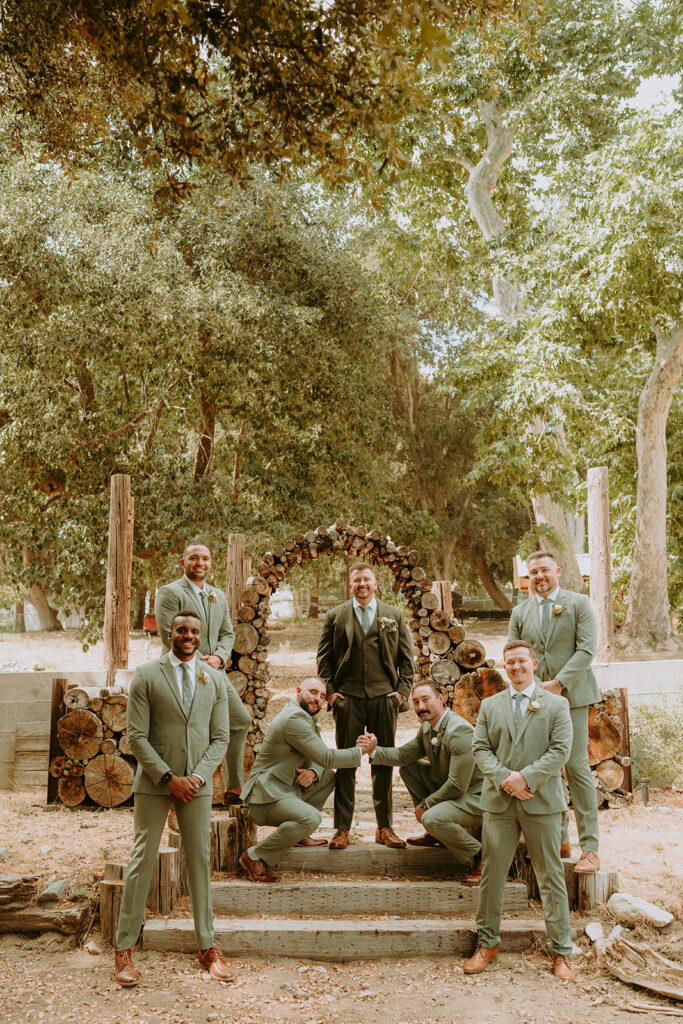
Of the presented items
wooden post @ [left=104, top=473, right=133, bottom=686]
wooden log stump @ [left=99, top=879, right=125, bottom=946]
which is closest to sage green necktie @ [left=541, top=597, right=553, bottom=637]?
wooden log stump @ [left=99, top=879, right=125, bottom=946]

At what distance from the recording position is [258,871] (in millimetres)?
5078

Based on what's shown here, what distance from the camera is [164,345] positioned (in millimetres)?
11906

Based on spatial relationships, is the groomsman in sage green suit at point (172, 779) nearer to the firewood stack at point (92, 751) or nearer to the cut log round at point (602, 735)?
the firewood stack at point (92, 751)

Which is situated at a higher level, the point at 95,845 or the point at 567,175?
the point at 567,175

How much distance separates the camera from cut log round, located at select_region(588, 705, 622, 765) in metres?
7.39

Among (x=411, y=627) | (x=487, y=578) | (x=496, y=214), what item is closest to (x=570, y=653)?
(x=411, y=627)

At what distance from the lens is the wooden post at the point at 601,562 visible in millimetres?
8742

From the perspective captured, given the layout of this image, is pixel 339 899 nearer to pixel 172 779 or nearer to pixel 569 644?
pixel 172 779

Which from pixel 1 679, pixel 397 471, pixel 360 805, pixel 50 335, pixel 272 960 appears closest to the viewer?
pixel 272 960

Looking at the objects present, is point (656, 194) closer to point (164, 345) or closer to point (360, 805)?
point (164, 345)

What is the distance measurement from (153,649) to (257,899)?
1397 cm

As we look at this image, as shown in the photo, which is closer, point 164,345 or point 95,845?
point 95,845

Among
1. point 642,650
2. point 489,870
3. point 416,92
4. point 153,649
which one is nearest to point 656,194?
point 642,650

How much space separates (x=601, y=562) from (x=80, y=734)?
530 centimetres
